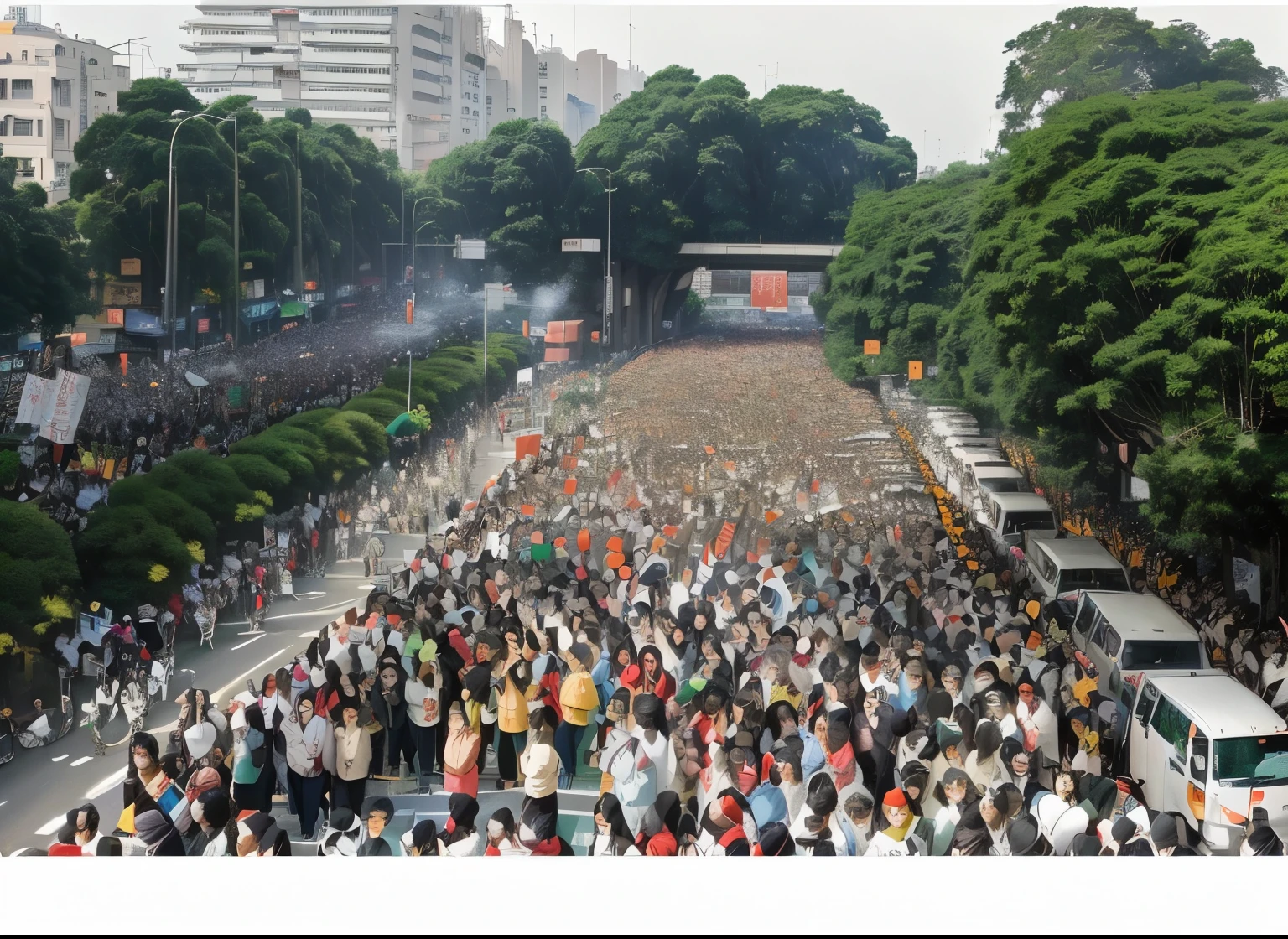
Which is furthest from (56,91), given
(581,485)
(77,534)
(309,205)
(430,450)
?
(581,485)

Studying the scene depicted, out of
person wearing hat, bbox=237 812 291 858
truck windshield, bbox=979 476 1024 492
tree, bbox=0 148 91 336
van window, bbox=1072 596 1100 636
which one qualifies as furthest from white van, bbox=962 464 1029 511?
person wearing hat, bbox=237 812 291 858

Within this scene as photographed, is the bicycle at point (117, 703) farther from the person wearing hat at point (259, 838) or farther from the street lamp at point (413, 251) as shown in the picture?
the street lamp at point (413, 251)

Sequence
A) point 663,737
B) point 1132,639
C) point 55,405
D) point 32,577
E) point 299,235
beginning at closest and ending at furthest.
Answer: point 663,737
point 32,577
point 1132,639
point 55,405
point 299,235

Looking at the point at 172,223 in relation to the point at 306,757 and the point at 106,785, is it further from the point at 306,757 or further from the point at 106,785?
the point at 306,757

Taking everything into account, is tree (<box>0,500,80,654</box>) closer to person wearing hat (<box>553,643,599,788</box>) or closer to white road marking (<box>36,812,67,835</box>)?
white road marking (<box>36,812,67,835</box>)

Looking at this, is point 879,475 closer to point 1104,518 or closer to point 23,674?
point 1104,518

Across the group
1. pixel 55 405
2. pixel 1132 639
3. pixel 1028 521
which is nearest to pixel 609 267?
pixel 1028 521
